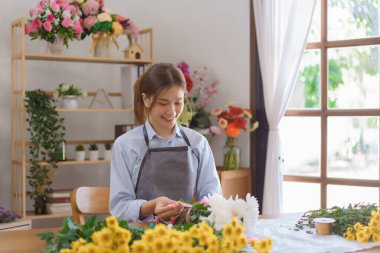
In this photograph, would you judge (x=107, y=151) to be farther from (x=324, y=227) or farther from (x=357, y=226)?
(x=357, y=226)

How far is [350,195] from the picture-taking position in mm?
4242

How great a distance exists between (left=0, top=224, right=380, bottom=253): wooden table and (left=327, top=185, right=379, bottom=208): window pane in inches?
94.7

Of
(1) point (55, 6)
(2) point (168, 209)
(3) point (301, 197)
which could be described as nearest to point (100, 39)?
(1) point (55, 6)

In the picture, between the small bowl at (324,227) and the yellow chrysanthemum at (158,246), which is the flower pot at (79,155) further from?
the yellow chrysanthemum at (158,246)

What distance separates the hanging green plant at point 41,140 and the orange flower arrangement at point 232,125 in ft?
3.73

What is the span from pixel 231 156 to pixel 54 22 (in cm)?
156

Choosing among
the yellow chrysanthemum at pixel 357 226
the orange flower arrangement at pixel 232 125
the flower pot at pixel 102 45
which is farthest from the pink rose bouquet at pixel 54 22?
the yellow chrysanthemum at pixel 357 226

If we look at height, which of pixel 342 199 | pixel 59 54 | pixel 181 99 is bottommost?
pixel 342 199

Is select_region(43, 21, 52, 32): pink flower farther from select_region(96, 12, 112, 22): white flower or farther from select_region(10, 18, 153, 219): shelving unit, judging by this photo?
select_region(96, 12, 112, 22): white flower

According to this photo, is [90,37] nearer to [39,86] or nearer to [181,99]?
[39,86]

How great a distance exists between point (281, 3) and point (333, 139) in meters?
1.04

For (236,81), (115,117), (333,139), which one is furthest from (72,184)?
(333,139)

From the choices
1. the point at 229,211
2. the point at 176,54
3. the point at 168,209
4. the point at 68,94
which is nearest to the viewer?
the point at 229,211

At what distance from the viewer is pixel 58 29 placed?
3.98m
